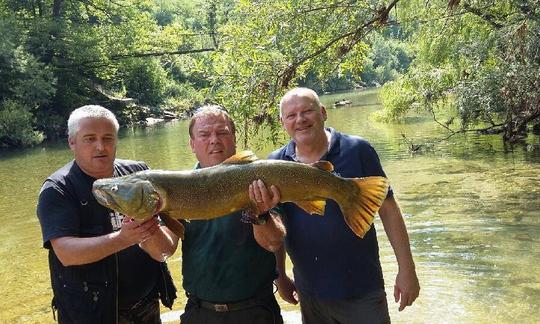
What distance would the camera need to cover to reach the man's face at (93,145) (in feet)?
10.4

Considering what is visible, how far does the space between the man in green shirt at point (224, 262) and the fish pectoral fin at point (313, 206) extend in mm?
190

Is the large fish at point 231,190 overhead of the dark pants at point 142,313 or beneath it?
overhead

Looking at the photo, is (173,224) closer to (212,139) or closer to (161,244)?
(161,244)

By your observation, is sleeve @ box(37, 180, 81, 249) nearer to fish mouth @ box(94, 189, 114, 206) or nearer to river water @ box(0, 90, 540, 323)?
fish mouth @ box(94, 189, 114, 206)

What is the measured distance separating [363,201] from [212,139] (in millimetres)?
980

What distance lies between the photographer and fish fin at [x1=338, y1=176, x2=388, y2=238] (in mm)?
3016

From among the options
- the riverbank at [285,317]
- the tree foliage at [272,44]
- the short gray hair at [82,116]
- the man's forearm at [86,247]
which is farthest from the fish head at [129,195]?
the tree foliage at [272,44]

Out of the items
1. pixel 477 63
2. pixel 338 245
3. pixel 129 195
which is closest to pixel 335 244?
pixel 338 245

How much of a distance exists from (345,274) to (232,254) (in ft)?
2.29

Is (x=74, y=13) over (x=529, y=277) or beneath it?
over

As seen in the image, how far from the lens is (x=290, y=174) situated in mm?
2896

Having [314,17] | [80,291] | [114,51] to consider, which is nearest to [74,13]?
[114,51]

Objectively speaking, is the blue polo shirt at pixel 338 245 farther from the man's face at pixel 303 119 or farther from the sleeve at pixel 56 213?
the sleeve at pixel 56 213

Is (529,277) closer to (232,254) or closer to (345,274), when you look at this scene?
(345,274)
